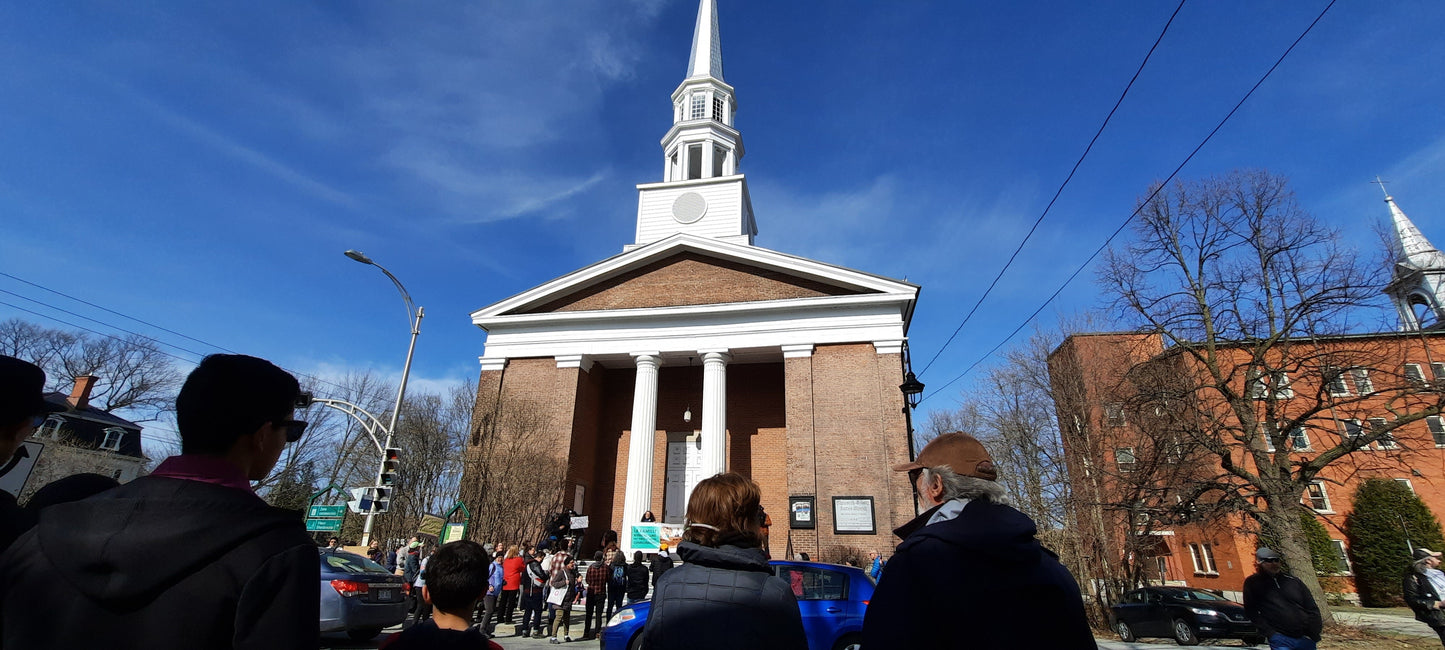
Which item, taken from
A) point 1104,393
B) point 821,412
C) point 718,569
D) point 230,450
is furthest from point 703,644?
point 1104,393

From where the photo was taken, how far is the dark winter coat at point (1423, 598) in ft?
30.1

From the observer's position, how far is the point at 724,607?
2713mm

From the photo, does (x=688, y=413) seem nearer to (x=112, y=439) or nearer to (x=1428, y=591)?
(x=1428, y=591)

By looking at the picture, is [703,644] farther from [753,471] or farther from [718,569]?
[753,471]

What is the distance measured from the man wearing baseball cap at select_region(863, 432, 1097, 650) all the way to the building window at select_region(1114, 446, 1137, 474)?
2123 cm

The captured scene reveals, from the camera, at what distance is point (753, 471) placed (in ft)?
81.0

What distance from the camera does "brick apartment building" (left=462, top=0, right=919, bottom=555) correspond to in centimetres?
2150

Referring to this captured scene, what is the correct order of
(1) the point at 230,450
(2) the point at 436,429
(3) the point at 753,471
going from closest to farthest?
(1) the point at 230,450 → (3) the point at 753,471 → (2) the point at 436,429

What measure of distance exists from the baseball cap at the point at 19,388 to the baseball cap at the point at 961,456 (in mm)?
3425

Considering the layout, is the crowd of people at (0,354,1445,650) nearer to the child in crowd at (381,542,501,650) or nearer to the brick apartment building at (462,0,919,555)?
the child in crowd at (381,542,501,650)

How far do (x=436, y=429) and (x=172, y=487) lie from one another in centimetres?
3072

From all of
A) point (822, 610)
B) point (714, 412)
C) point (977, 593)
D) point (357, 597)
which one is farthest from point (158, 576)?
point (714, 412)

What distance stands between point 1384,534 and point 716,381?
103 ft

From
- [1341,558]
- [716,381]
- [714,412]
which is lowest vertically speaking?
[1341,558]
